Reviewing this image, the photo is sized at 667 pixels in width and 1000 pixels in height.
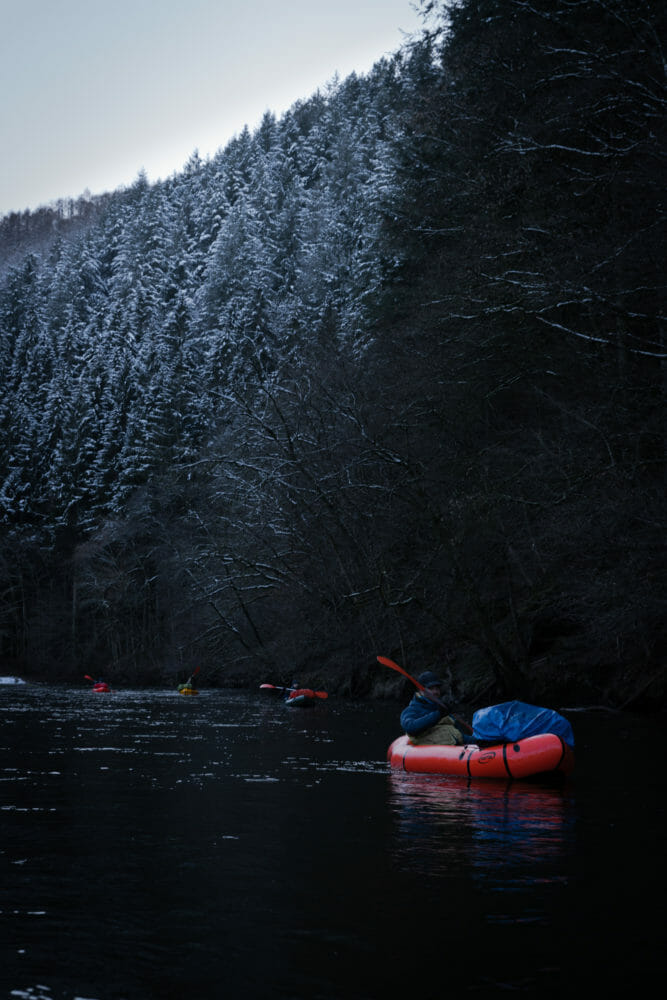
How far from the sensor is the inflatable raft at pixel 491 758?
10.2 metres

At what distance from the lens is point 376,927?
16.1 ft

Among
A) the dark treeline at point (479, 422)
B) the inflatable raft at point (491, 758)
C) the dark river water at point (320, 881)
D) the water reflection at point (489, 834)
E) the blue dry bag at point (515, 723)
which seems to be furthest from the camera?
the dark treeline at point (479, 422)

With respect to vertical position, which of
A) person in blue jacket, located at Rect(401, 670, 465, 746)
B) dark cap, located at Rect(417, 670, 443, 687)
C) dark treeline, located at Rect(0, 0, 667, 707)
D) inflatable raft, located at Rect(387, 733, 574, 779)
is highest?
dark treeline, located at Rect(0, 0, 667, 707)

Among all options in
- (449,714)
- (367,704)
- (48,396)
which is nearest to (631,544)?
(449,714)

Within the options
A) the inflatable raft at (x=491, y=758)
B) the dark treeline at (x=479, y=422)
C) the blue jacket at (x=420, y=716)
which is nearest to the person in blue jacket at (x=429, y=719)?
the blue jacket at (x=420, y=716)

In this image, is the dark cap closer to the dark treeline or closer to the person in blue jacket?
the person in blue jacket

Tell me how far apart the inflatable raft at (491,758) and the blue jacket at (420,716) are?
20 centimetres

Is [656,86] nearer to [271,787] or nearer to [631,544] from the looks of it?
[631,544]

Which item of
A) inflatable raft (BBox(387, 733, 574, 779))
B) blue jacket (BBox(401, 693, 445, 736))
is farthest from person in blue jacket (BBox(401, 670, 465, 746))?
inflatable raft (BBox(387, 733, 574, 779))

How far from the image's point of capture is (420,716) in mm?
11781

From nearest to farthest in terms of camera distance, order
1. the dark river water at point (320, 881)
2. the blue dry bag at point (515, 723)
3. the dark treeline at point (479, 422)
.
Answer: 1. the dark river water at point (320, 881)
2. the blue dry bag at point (515, 723)
3. the dark treeline at point (479, 422)

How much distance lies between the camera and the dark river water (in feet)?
13.8

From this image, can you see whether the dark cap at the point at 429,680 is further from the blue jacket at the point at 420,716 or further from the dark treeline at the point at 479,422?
the dark treeline at the point at 479,422

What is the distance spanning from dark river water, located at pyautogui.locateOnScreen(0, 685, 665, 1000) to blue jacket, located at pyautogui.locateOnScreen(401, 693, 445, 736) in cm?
70
